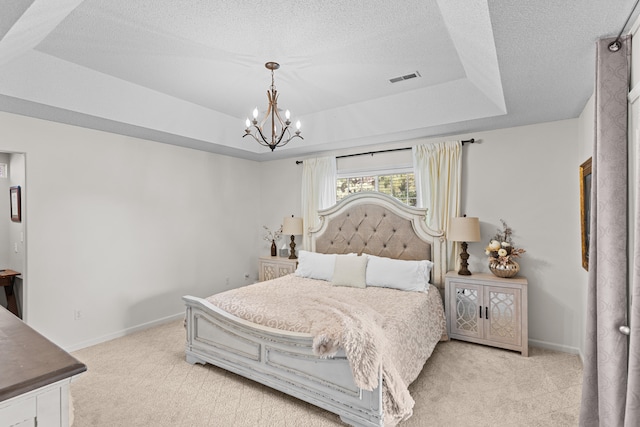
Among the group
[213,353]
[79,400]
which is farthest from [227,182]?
[79,400]

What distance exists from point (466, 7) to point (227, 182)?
4.04 metres

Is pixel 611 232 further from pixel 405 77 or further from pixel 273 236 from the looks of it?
pixel 273 236

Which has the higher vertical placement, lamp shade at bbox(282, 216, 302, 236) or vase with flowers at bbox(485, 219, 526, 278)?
lamp shade at bbox(282, 216, 302, 236)

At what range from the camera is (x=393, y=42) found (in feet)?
8.15

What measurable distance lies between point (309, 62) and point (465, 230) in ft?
7.41

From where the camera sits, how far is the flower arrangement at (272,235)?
5.33 meters

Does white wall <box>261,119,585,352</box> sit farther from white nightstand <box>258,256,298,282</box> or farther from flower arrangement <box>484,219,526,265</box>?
white nightstand <box>258,256,298,282</box>

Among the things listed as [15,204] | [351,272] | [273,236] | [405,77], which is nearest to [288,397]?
[351,272]

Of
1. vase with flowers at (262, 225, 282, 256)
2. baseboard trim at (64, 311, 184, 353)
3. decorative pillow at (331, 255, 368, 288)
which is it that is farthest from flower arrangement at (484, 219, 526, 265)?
baseboard trim at (64, 311, 184, 353)

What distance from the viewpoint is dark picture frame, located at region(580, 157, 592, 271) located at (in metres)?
2.84

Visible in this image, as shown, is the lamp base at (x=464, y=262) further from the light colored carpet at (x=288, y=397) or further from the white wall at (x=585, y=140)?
the white wall at (x=585, y=140)

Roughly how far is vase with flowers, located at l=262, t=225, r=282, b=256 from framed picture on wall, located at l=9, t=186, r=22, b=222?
293 cm

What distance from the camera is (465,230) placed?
11.5 ft

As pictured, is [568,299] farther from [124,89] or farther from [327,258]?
[124,89]
